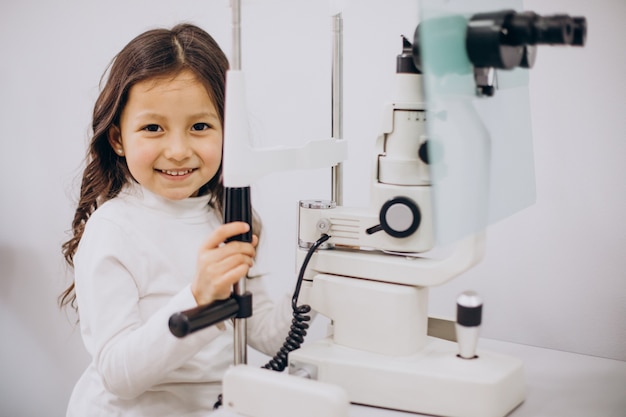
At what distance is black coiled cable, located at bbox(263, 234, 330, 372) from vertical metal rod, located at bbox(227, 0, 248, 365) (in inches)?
4.8

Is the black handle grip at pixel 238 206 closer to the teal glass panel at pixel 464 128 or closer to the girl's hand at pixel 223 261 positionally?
the girl's hand at pixel 223 261

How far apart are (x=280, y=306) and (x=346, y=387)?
29 centimetres

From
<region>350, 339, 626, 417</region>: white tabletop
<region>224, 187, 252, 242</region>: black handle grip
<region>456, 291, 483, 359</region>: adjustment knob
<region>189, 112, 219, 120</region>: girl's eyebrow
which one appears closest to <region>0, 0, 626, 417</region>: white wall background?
<region>350, 339, 626, 417</region>: white tabletop

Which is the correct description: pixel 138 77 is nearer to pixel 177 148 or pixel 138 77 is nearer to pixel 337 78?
pixel 177 148

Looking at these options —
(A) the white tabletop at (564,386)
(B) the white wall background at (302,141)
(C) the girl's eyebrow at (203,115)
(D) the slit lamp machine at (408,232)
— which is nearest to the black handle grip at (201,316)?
(D) the slit lamp machine at (408,232)

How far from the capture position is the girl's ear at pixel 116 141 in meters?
1.12

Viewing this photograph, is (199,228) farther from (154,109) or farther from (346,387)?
(346,387)

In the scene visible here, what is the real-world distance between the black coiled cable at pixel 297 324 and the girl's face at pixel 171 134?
252 millimetres

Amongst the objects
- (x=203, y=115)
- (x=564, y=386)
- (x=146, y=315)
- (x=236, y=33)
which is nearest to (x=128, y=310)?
(x=146, y=315)

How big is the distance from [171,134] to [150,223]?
0.45 feet

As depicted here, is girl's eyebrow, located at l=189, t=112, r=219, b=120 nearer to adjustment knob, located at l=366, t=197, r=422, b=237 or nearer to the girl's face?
the girl's face

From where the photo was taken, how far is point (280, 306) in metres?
1.13

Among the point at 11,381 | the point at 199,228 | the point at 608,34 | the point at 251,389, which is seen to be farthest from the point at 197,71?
the point at 11,381

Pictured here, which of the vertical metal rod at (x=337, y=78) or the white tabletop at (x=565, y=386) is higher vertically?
the vertical metal rod at (x=337, y=78)
